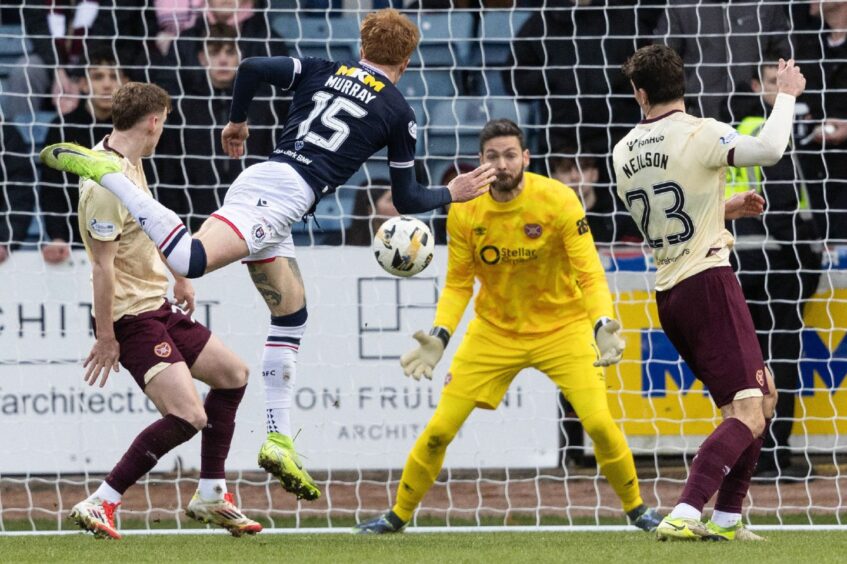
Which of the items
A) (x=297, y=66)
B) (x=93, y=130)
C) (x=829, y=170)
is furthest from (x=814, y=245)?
(x=93, y=130)

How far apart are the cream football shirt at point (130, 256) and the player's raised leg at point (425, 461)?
1.52 meters

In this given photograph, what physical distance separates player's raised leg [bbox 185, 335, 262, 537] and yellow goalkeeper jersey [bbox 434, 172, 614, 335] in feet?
3.75

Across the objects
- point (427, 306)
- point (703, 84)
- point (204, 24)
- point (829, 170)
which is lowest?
point (427, 306)

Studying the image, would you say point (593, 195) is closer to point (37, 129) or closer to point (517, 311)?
point (517, 311)

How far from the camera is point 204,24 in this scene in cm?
1013

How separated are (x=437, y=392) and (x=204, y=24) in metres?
3.21

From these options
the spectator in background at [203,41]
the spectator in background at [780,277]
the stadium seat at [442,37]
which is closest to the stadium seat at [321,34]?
the spectator in background at [203,41]

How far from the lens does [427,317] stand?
9188 mm

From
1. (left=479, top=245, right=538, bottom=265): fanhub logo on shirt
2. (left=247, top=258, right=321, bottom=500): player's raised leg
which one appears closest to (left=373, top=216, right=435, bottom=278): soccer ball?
(left=247, top=258, right=321, bottom=500): player's raised leg

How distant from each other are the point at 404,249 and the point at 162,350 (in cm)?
121

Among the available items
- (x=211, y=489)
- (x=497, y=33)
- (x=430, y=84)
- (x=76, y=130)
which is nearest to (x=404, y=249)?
(x=211, y=489)

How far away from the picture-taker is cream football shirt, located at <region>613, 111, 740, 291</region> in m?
6.05

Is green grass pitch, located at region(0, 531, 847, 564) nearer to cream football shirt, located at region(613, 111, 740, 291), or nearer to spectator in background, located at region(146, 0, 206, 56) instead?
cream football shirt, located at region(613, 111, 740, 291)

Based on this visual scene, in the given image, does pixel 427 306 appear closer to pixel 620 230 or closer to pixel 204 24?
pixel 620 230
